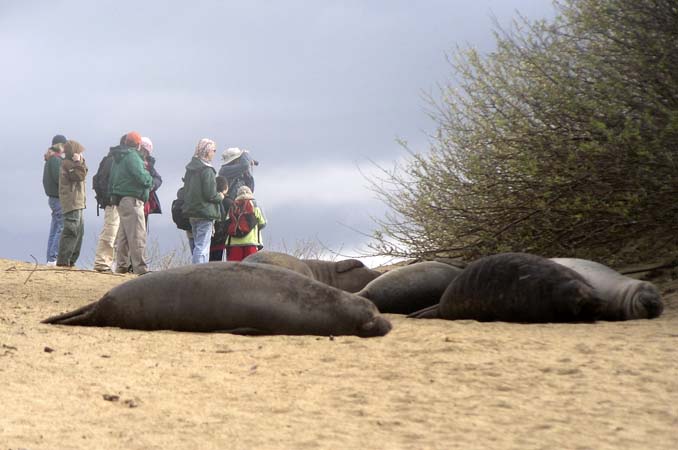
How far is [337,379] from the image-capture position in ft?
15.3

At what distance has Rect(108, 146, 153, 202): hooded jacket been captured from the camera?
13.1m

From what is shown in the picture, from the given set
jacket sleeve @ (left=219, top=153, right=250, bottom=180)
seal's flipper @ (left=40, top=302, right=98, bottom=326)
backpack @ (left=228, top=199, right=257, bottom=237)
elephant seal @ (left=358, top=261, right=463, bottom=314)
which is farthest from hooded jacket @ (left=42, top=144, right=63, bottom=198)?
seal's flipper @ (left=40, top=302, right=98, bottom=326)

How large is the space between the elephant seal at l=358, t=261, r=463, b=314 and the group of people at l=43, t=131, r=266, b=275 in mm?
5026

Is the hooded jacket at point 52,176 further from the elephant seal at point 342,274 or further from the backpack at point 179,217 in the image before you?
the elephant seal at point 342,274

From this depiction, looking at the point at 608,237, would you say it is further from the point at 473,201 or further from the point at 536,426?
the point at 536,426

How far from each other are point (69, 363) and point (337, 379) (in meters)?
1.61

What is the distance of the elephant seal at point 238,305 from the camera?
6109mm

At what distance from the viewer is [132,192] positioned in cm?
1309

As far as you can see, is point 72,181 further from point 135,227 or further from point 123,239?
point 135,227

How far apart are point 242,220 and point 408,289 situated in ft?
18.8

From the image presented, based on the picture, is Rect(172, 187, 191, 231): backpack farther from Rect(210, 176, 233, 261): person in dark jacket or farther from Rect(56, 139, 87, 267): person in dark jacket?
Rect(56, 139, 87, 267): person in dark jacket

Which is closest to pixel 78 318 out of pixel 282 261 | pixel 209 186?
pixel 282 261

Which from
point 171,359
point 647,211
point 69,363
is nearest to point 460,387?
point 171,359

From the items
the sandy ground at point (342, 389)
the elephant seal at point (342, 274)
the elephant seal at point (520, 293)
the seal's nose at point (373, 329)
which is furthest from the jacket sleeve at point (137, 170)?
the seal's nose at point (373, 329)
